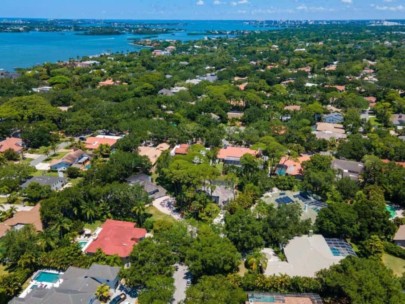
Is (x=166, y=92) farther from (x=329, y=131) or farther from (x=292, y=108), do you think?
(x=329, y=131)

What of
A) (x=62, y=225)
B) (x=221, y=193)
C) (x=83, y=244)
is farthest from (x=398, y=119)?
(x=62, y=225)

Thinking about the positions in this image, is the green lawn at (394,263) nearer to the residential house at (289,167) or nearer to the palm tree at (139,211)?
the residential house at (289,167)

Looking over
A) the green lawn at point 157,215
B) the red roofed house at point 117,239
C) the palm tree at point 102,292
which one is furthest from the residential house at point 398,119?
the palm tree at point 102,292

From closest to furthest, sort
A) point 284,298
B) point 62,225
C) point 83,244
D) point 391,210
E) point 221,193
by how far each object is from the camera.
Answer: point 284,298 < point 62,225 < point 83,244 < point 391,210 < point 221,193

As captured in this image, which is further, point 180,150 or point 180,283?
point 180,150

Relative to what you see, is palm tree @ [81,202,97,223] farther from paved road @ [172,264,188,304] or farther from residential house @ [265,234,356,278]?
residential house @ [265,234,356,278]

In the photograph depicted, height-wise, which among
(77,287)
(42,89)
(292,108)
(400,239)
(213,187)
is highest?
(42,89)

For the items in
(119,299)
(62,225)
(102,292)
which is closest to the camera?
(102,292)
